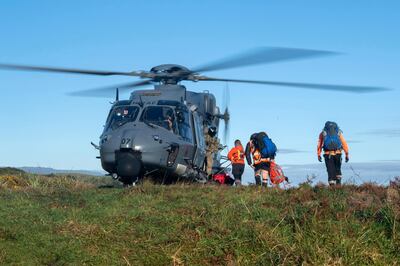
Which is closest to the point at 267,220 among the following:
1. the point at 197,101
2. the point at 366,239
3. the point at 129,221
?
the point at 366,239

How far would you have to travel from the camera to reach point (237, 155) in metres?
20.3

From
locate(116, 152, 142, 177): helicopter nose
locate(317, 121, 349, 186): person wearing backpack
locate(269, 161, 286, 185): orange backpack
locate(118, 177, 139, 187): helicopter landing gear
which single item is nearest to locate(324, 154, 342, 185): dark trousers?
locate(317, 121, 349, 186): person wearing backpack

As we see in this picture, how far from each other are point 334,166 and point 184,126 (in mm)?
4446

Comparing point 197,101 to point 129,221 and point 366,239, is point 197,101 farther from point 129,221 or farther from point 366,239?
point 366,239

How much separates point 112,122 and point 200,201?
7212mm

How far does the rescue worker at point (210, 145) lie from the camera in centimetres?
2085

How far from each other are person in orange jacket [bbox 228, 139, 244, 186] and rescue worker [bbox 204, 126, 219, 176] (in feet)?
2.65

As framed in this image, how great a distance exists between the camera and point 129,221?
357 inches

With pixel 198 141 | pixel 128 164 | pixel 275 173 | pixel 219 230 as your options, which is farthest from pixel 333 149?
pixel 219 230

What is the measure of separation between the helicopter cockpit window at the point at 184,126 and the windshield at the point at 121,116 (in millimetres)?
1270

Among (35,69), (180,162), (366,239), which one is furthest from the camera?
(180,162)

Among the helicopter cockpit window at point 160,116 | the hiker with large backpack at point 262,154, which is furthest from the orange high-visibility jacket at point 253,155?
the helicopter cockpit window at point 160,116

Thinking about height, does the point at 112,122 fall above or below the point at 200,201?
above

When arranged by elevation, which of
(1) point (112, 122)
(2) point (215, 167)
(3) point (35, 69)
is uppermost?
(3) point (35, 69)
